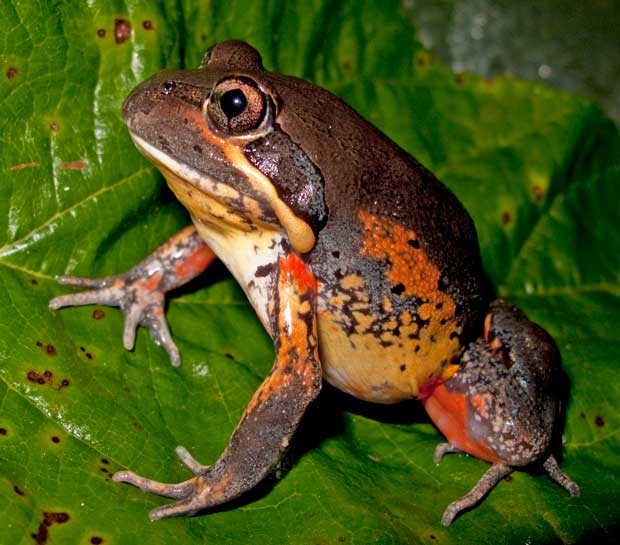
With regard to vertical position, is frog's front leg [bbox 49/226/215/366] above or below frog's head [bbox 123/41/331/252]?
below

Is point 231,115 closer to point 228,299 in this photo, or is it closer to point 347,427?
point 228,299

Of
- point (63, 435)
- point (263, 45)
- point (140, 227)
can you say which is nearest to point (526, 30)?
point (263, 45)

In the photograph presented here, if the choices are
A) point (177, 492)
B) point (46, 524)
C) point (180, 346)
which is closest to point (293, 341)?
point (180, 346)

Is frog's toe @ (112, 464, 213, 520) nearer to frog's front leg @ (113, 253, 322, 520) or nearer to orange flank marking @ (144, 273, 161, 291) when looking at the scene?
frog's front leg @ (113, 253, 322, 520)

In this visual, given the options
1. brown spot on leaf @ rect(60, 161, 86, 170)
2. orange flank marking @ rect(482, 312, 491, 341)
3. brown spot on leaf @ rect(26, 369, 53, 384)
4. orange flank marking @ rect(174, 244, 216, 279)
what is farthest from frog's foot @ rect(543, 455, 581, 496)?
brown spot on leaf @ rect(60, 161, 86, 170)

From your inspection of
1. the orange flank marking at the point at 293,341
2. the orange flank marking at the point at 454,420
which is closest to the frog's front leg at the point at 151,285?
the orange flank marking at the point at 293,341

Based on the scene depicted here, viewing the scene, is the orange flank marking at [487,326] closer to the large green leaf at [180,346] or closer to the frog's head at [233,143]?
the large green leaf at [180,346]
